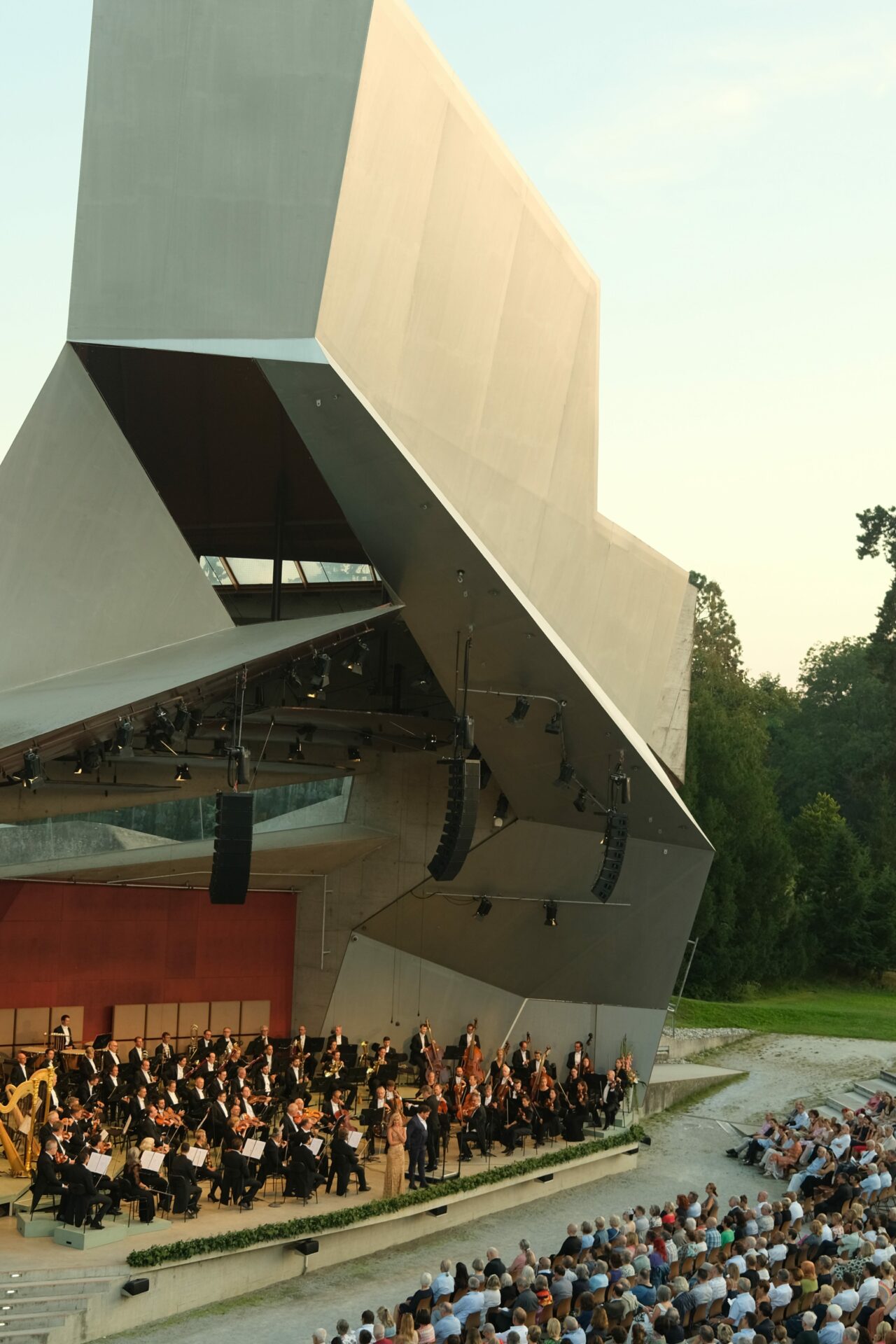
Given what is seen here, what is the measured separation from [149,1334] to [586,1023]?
13490 mm

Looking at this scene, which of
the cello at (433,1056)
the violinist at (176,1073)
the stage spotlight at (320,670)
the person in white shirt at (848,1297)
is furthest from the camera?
the cello at (433,1056)

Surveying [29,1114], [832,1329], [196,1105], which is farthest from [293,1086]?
[832,1329]

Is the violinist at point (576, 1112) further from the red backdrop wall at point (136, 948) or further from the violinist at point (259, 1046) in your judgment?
the red backdrop wall at point (136, 948)

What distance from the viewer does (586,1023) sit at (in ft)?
85.8

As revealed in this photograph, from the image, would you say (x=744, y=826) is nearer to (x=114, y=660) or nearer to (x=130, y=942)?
(x=130, y=942)

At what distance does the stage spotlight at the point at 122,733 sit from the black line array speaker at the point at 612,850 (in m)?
7.54

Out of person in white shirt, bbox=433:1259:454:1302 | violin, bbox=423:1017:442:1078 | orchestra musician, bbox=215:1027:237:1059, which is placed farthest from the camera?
violin, bbox=423:1017:442:1078

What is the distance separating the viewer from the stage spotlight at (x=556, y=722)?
816 inches

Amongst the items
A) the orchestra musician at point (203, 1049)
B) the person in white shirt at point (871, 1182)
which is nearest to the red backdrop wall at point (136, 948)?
the orchestra musician at point (203, 1049)

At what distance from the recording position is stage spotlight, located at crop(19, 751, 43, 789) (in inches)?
611

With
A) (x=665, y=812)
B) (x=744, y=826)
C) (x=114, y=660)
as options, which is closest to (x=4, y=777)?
(x=114, y=660)

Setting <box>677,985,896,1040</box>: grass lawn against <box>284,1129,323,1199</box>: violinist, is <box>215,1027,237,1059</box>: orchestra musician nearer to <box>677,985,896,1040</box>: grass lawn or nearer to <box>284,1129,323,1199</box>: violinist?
<box>284,1129,323,1199</box>: violinist

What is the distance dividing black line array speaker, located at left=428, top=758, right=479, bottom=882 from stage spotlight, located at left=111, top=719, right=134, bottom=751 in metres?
4.55

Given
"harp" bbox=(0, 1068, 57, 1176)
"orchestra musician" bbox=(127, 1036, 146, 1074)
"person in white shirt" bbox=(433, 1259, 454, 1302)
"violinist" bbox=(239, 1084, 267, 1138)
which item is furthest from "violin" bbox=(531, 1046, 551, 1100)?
"person in white shirt" bbox=(433, 1259, 454, 1302)
